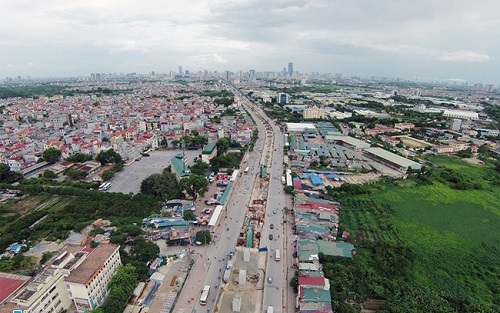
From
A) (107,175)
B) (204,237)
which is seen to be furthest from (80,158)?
(204,237)

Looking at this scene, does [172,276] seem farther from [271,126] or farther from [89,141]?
[271,126]

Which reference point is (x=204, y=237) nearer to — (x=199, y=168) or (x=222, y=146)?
(x=199, y=168)

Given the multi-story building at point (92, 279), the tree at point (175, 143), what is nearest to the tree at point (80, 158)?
the tree at point (175, 143)

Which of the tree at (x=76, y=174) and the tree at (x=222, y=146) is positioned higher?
the tree at (x=222, y=146)

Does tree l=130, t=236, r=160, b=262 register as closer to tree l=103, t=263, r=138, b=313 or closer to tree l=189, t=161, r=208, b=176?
tree l=103, t=263, r=138, b=313

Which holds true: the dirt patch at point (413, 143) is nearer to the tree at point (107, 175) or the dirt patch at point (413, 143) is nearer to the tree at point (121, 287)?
the tree at point (107, 175)

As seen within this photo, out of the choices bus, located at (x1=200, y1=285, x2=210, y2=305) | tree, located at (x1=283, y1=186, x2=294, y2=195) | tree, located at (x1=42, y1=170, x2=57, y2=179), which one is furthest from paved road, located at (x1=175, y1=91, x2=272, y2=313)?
tree, located at (x1=42, y1=170, x2=57, y2=179)

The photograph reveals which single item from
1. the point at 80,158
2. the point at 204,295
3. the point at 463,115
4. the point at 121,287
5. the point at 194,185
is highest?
the point at 463,115
